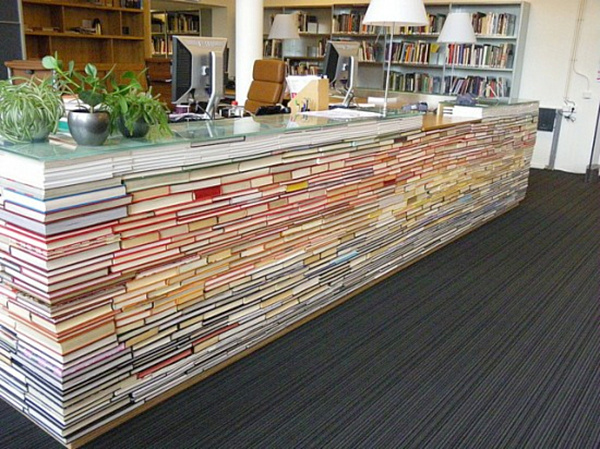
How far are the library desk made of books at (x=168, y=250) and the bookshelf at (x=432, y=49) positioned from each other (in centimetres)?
446

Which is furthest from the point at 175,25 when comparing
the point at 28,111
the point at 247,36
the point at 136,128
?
the point at 28,111

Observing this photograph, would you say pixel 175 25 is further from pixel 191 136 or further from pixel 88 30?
pixel 191 136

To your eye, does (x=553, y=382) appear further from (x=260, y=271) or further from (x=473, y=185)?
(x=473, y=185)

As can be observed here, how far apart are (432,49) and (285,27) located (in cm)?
209

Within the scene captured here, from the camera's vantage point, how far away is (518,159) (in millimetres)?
5297

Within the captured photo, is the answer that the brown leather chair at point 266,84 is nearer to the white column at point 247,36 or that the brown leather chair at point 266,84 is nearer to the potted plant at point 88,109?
the white column at point 247,36

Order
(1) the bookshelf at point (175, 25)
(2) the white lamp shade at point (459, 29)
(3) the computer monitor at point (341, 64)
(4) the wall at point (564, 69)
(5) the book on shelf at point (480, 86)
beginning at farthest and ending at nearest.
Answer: (1) the bookshelf at point (175, 25)
(5) the book on shelf at point (480, 86)
(4) the wall at point (564, 69)
(2) the white lamp shade at point (459, 29)
(3) the computer monitor at point (341, 64)

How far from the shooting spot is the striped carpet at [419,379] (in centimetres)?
210

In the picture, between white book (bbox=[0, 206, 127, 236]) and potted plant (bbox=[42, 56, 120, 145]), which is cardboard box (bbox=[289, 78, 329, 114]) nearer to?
potted plant (bbox=[42, 56, 120, 145])

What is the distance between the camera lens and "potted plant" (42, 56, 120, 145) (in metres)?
1.90

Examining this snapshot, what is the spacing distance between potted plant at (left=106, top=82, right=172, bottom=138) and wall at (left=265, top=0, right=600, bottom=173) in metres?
6.21

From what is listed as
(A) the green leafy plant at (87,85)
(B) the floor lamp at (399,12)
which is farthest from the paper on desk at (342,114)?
(A) the green leafy plant at (87,85)

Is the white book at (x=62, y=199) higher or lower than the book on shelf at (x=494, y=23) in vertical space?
lower

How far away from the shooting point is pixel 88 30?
23.7 feet
